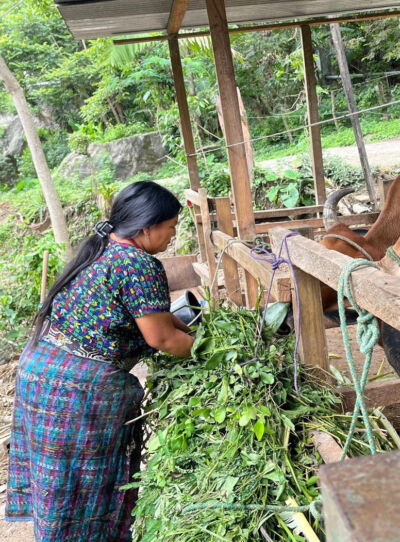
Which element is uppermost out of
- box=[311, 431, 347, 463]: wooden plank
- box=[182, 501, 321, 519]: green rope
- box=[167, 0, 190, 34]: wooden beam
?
box=[167, 0, 190, 34]: wooden beam

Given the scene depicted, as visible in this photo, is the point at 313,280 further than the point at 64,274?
No

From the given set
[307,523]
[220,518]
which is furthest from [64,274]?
[307,523]

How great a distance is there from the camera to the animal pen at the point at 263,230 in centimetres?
57

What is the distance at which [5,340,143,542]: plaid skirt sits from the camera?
2.08 meters

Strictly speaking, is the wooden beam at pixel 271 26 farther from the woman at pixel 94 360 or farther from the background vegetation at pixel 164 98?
the woman at pixel 94 360

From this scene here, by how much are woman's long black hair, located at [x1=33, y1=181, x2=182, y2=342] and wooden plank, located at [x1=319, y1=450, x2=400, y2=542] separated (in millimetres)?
1584

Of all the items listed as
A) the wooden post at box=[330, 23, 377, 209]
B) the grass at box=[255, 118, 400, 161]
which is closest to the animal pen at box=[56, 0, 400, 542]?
the wooden post at box=[330, 23, 377, 209]

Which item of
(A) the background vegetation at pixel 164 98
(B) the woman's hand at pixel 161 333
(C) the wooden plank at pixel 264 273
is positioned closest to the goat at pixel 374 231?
(C) the wooden plank at pixel 264 273

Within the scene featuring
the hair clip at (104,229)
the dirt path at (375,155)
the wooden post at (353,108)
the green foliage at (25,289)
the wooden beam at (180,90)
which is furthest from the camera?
the dirt path at (375,155)

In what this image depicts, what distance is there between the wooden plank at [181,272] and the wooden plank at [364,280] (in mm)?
5336

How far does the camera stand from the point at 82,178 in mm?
14945

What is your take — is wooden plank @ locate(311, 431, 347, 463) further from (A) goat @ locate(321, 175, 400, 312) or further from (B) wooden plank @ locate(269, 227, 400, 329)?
(A) goat @ locate(321, 175, 400, 312)

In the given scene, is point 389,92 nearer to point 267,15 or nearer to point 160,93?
point 160,93

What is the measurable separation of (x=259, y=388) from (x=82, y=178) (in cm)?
1401
